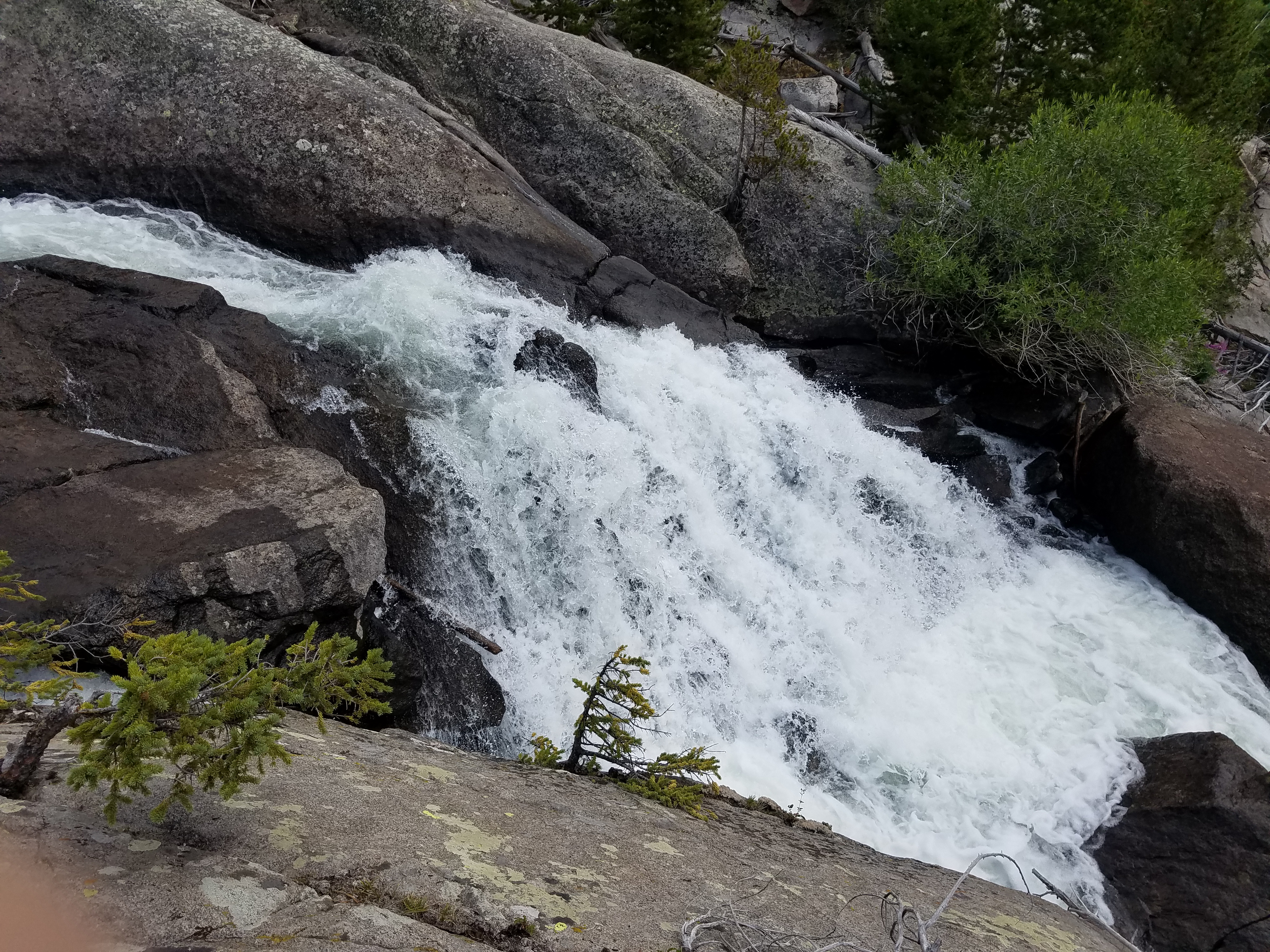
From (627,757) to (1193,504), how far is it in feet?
30.4

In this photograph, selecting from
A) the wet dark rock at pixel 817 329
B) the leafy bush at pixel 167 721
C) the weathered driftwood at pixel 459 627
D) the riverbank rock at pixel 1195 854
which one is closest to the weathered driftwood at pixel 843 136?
the wet dark rock at pixel 817 329

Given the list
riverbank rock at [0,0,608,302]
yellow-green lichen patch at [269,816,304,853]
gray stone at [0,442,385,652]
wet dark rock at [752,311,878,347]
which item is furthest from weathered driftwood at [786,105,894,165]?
yellow-green lichen patch at [269,816,304,853]

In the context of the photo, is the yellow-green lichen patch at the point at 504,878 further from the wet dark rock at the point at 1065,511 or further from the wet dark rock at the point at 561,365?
the wet dark rock at the point at 1065,511

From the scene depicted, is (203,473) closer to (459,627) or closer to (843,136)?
(459,627)

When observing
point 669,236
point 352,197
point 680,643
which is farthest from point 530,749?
point 669,236

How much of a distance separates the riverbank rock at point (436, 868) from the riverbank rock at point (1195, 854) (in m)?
2.60

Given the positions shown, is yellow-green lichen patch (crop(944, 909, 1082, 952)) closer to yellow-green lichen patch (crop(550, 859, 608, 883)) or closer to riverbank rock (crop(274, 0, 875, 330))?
yellow-green lichen patch (crop(550, 859, 608, 883))

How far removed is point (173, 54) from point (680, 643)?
405 inches

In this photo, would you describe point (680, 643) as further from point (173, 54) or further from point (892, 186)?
point (173, 54)

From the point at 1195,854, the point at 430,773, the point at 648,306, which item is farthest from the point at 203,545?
the point at 1195,854

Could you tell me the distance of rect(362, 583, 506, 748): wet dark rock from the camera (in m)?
7.18

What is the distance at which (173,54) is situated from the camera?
11.5m

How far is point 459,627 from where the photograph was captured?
788cm

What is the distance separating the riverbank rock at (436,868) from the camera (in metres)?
2.85
